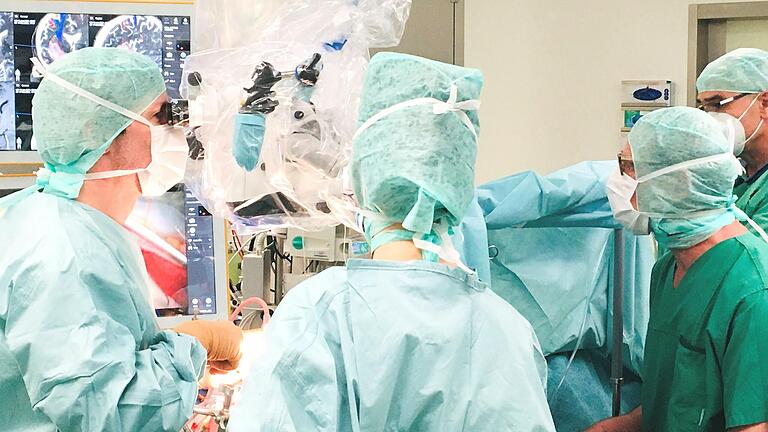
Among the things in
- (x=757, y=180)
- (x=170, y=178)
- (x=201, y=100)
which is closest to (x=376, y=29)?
(x=201, y=100)

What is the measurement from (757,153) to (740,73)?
22 cm

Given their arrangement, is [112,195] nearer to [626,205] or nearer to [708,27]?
[626,205]

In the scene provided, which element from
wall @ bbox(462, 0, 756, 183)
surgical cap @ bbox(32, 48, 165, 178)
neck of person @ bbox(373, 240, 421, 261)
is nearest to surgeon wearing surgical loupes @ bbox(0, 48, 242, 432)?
surgical cap @ bbox(32, 48, 165, 178)

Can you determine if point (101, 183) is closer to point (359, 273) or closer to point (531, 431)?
point (359, 273)

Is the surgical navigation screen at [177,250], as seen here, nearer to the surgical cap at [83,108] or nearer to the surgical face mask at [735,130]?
the surgical cap at [83,108]

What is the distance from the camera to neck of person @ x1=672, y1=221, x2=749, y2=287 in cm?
173

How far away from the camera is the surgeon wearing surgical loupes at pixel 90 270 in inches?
54.6

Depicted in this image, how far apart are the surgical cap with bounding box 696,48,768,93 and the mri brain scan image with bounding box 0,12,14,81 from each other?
184 centimetres

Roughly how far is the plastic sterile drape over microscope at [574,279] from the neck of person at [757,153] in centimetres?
56

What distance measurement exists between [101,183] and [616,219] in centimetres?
103

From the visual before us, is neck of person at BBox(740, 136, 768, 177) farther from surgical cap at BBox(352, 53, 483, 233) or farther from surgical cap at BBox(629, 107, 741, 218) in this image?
surgical cap at BBox(352, 53, 483, 233)

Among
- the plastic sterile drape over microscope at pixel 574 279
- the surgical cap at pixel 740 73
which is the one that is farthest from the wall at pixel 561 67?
the plastic sterile drape over microscope at pixel 574 279

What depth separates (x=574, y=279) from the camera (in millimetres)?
1882

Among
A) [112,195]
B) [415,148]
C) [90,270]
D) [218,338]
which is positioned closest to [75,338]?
[90,270]
